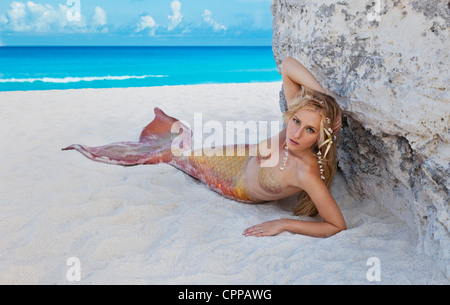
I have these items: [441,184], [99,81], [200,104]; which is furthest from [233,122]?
[99,81]

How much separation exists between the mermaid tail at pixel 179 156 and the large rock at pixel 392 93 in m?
0.76

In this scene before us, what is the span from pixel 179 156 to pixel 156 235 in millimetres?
1131

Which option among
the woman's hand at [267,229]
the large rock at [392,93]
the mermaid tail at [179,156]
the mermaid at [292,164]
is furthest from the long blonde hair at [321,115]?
the mermaid tail at [179,156]

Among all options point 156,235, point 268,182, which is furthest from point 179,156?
point 156,235

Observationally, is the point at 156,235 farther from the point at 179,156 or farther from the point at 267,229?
the point at 179,156

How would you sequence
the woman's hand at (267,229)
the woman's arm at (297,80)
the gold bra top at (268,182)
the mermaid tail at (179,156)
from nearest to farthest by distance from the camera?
the woman's hand at (267,229) < the woman's arm at (297,80) < the gold bra top at (268,182) < the mermaid tail at (179,156)

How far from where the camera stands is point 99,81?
16.1m

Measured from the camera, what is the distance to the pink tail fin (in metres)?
3.41

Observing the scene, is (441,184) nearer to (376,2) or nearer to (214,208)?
(376,2)

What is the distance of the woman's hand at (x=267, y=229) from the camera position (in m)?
2.25

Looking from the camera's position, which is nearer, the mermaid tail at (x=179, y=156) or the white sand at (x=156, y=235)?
the white sand at (x=156, y=235)

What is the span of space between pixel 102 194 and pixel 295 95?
149cm

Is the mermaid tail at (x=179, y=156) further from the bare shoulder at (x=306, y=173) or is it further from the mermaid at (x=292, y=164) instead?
→ the bare shoulder at (x=306, y=173)
